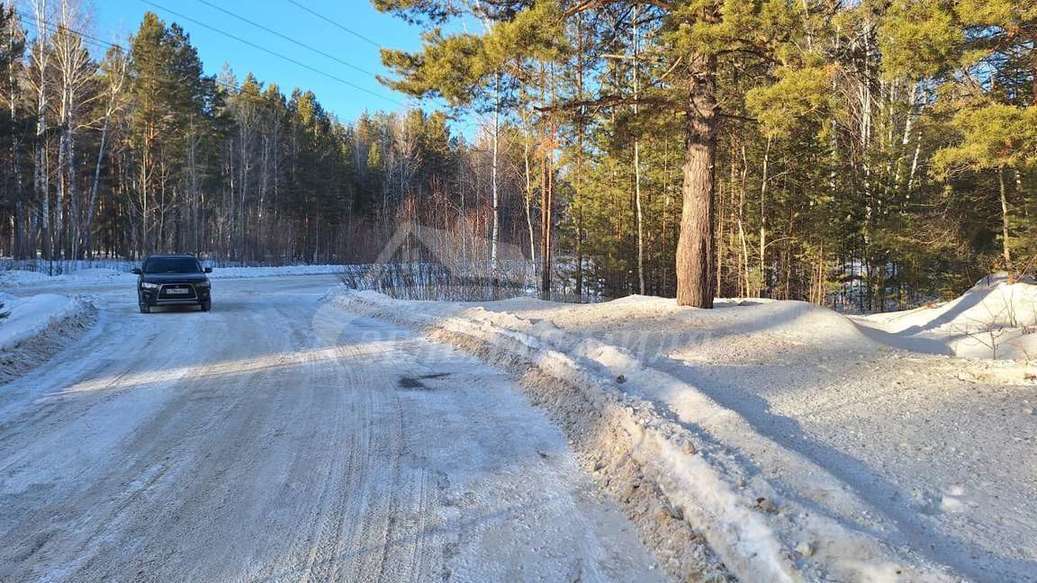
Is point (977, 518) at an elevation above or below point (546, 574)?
above

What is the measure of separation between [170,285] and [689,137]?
43.9ft

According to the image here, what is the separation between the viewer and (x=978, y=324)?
455 inches

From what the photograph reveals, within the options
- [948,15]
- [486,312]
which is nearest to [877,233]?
[948,15]

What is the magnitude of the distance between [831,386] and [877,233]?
1302 centimetres

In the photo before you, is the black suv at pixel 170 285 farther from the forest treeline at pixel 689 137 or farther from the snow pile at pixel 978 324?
the snow pile at pixel 978 324

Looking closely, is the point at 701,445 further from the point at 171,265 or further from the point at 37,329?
the point at 171,265

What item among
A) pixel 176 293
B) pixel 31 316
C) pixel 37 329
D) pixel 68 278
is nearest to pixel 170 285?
pixel 176 293

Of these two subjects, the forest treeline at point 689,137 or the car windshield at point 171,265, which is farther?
the car windshield at point 171,265

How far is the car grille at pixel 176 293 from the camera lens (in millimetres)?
15305

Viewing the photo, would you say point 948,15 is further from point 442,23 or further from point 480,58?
point 442,23

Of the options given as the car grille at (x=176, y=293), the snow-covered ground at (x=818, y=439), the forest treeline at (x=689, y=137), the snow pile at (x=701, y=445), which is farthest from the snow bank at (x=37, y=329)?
the forest treeline at (x=689, y=137)

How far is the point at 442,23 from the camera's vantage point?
12.9 m

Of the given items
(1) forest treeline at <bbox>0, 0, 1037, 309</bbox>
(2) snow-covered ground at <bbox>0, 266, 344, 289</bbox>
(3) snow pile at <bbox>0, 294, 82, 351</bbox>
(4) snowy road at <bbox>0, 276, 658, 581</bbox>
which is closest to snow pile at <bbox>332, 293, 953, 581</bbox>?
(4) snowy road at <bbox>0, 276, 658, 581</bbox>

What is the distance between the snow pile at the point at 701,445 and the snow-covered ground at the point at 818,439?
0.01 metres
